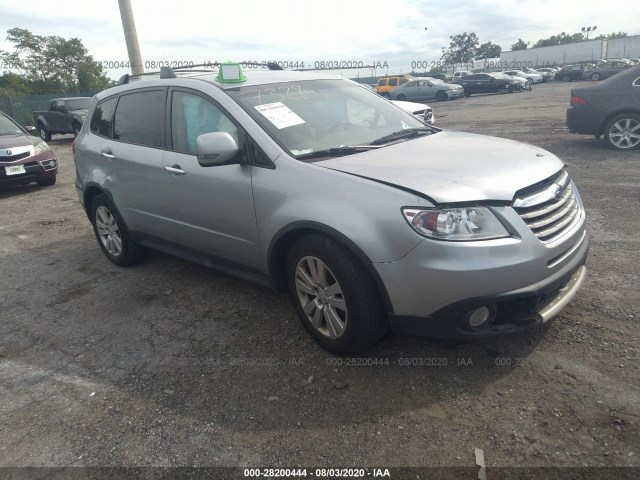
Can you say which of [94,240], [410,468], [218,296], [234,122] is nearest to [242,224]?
[234,122]

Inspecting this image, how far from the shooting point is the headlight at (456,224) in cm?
251

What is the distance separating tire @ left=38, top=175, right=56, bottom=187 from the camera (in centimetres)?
953

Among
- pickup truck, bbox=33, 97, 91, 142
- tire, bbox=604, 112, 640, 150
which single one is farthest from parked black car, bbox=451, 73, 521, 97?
tire, bbox=604, 112, 640, 150

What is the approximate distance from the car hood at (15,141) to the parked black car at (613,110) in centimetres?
1045

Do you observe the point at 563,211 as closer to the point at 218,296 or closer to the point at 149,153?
the point at 218,296

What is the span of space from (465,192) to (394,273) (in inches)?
22.5

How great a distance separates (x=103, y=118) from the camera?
4910 mm

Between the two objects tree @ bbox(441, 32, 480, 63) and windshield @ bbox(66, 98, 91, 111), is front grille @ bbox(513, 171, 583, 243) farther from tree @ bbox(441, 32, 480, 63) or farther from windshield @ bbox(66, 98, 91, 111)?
tree @ bbox(441, 32, 480, 63)

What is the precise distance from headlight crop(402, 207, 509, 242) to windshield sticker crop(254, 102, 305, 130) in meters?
1.24

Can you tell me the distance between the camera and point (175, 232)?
13.2ft

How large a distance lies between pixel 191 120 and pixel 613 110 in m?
8.20

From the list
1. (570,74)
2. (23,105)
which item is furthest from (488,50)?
(23,105)

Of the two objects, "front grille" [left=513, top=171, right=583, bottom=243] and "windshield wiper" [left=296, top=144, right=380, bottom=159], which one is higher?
"windshield wiper" [left=296, top=144, right=380, bottom=159]

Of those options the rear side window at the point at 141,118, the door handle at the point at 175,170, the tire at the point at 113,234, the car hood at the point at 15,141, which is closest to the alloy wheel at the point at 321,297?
the door handle at the point at 175,170
